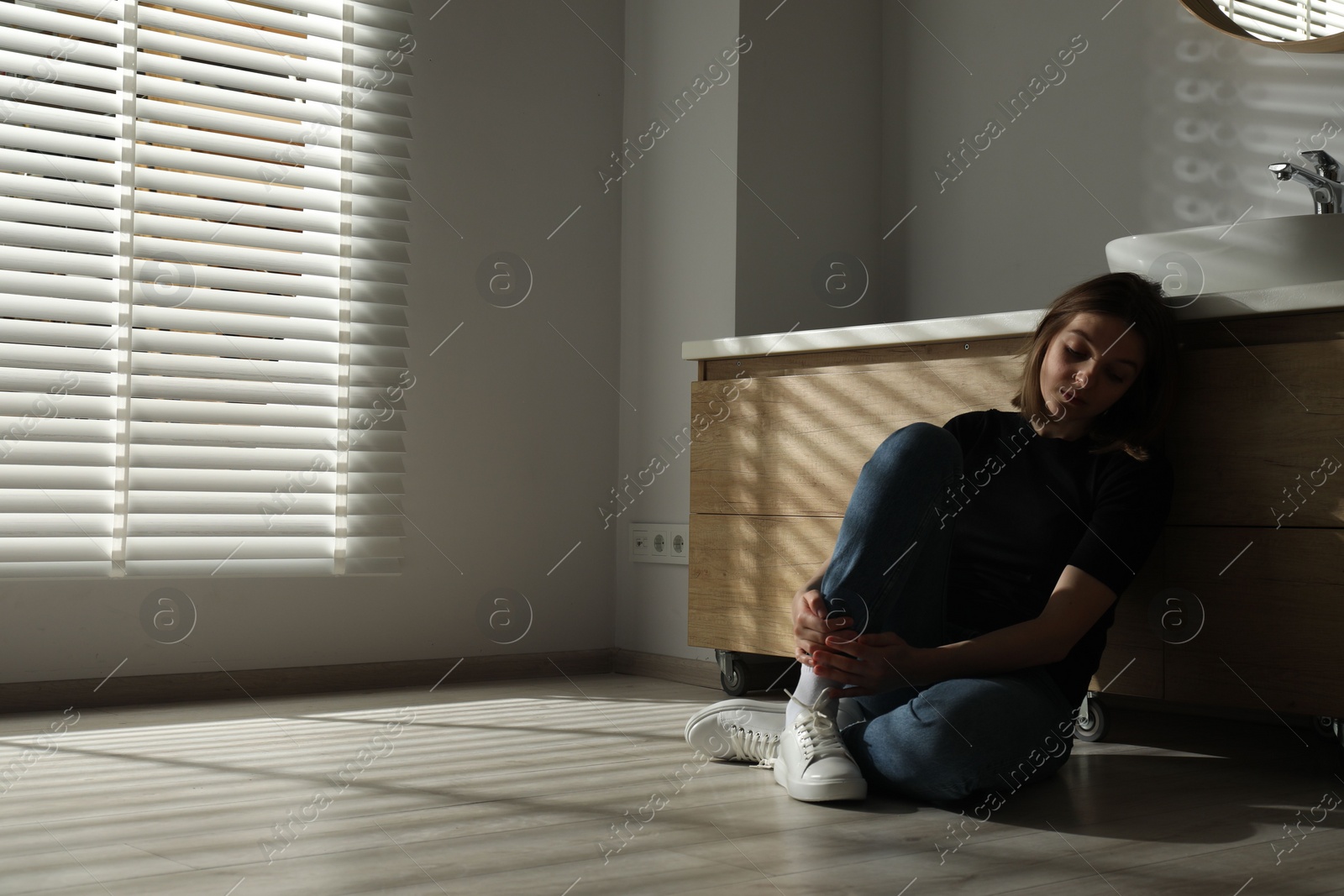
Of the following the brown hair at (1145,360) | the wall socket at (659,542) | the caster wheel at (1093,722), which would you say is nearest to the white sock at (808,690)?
the brown hair at (1145,360)

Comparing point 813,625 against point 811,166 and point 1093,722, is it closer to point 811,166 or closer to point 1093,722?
point 1093,722

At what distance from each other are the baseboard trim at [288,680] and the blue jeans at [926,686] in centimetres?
122

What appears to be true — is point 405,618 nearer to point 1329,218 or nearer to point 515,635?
point 515,635

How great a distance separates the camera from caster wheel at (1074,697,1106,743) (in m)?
1.86

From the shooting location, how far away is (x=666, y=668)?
2.62 m

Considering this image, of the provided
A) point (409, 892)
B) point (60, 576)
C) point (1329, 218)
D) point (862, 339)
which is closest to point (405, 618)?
point (60, 576)

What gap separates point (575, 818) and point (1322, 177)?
1.48 meters

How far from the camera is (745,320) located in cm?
252

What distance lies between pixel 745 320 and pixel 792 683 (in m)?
0.77

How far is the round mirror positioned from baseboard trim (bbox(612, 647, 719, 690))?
5.14 ft

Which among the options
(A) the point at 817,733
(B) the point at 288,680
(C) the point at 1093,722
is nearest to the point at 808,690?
(A) the point at 817,733

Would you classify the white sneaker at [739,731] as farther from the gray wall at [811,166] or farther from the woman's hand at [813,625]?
the gray wall at [811,166]

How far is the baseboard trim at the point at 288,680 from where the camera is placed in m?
2.09

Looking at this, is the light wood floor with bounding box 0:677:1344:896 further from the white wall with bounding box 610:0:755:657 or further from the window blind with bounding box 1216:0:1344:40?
the window blind with bounding box 1216:0:1344:40
